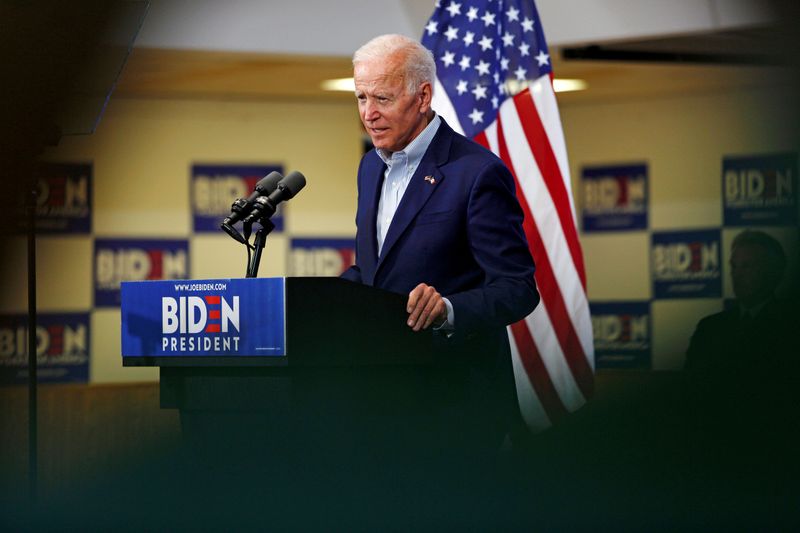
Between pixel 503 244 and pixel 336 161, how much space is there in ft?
13.3

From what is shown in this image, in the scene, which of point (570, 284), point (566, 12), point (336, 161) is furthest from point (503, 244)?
point (336, 161)

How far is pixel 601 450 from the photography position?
1441mm

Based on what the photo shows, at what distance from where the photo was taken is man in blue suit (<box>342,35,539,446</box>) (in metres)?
1.78

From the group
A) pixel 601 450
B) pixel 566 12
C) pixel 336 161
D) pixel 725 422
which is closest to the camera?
pixel 601 450

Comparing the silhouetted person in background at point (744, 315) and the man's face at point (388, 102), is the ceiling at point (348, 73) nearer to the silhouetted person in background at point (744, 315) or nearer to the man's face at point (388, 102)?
the silhouetted person in background at point (744, 315)

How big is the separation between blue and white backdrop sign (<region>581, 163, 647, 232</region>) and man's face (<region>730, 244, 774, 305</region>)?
2.23m

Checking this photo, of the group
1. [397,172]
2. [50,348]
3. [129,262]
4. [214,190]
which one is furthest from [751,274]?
[50,348]

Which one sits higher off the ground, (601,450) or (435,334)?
(435,334)

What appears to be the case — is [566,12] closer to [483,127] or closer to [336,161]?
[483,127]

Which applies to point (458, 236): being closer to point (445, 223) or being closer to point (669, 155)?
point (445, 223)

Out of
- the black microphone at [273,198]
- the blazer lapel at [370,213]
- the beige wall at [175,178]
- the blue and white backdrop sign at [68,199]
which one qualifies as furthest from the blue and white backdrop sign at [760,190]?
the black microphone at [273,198]

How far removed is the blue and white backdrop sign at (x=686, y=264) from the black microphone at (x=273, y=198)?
13.9 feet

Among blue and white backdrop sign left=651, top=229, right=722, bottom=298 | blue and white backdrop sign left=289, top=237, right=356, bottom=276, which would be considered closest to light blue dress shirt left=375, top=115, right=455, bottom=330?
blue and white backdrop sign left=289, top=237, right=356, bottom=276

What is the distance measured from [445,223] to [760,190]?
4175 mm
